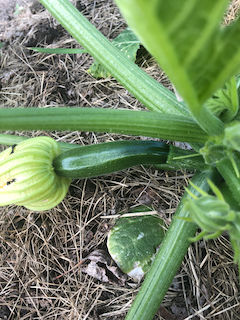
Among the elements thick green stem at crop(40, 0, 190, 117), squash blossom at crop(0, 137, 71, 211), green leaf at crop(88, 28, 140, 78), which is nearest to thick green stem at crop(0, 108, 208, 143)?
thick green stem at crop(40, 0, 190, 117)

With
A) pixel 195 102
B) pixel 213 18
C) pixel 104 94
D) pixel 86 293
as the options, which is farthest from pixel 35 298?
pixel 213 18

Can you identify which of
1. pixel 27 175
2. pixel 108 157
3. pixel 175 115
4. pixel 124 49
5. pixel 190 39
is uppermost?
pixel 190 39

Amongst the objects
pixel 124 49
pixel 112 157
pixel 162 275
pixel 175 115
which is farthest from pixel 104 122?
pixel 124 49

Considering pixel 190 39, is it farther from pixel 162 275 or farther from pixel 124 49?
pixel 124 49

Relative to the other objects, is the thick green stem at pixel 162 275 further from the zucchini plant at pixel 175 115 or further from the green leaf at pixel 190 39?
the green leaf at pixel 190 39

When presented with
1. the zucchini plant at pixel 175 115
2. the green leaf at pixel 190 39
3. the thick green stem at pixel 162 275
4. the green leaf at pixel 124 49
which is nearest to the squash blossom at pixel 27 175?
the zucchini plant at pixel 175 115

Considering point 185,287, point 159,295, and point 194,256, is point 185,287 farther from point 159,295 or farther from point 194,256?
point 159,295
